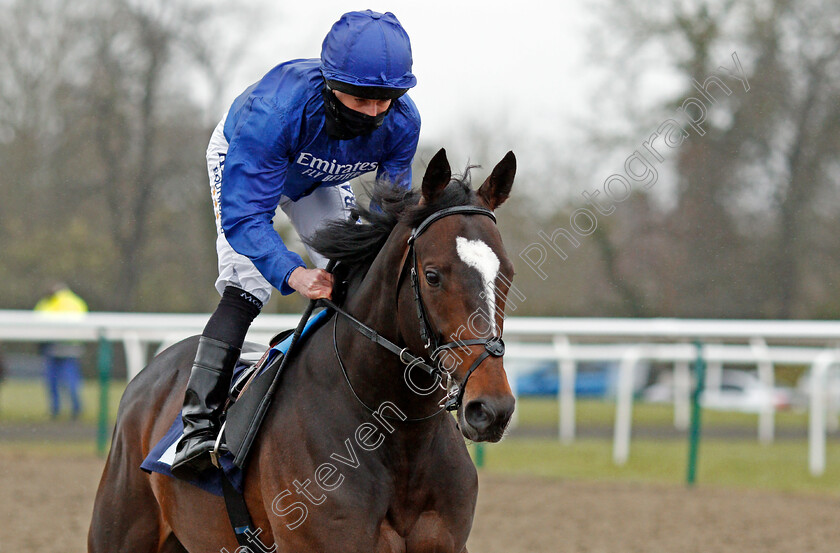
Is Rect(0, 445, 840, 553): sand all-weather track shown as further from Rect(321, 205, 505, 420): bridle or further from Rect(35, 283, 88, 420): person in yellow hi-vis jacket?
Rect(321, 205, 505, 420): bridle

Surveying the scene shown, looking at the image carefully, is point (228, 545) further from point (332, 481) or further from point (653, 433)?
point (653, 433)

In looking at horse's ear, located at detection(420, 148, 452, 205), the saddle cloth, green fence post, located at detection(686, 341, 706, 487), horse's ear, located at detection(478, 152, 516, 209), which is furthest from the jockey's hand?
green fence post, located at detection(686, 341, 706, 487)

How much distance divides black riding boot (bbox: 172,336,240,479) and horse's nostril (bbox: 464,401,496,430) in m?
1.12

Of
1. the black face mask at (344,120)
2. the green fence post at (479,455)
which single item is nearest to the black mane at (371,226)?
the black face mask at (344,120)

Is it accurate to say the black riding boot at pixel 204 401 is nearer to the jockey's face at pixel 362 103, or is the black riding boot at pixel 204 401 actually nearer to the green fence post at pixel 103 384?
the jockey's face at pixel 362 103

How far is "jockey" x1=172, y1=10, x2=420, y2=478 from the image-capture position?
9.15 feet

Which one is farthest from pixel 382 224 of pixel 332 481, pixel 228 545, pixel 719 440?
pixel 719 440

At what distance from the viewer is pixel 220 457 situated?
291cm

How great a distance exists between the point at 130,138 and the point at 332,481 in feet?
56.2

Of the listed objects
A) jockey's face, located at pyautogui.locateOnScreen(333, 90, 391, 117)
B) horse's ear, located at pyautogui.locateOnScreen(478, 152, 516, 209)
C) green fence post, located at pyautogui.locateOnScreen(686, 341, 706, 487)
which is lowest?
green fence post, located at pyautogui.locateOnScreen(686, 341, 706, 487)

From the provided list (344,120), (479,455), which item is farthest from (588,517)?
(344,120)

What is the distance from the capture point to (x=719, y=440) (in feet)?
37.0

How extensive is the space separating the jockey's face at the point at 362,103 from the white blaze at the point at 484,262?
2.31 feet

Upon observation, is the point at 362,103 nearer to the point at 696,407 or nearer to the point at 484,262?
the point at 484,262
